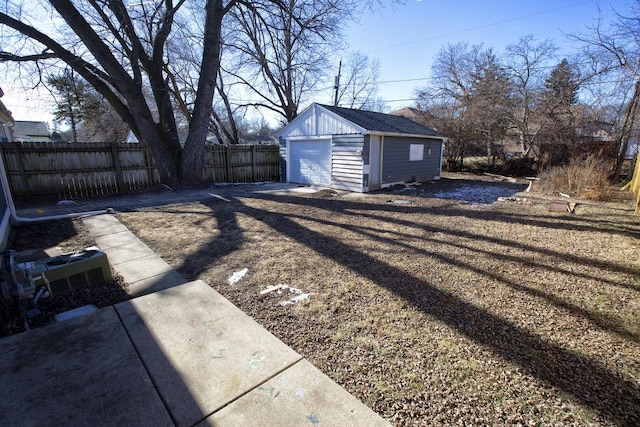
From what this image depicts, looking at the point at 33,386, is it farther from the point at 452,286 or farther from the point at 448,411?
the point at 452,286

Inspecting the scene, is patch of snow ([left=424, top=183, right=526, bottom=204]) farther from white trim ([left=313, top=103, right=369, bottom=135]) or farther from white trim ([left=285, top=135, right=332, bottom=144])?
white trim ([left=285, top=135, right=332, bottom=144])

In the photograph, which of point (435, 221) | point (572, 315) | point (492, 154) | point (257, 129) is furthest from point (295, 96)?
point (257, 129)

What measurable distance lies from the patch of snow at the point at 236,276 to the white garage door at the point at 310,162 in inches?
310

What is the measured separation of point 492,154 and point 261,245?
A: 1691cm

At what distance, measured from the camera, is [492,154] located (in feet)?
55.3

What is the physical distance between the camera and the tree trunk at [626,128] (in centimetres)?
1159

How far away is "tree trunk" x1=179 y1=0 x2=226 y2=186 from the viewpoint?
9.96m

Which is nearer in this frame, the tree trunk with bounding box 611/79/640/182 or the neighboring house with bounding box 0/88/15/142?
the neighboring house with bounding box 0/88/15/142

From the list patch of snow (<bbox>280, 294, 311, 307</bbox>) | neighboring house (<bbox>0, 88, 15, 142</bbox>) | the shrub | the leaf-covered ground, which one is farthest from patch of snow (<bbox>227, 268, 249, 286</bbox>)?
the shrub

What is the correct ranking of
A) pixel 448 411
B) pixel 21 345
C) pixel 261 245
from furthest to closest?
pixel 261 245
pixel 21 345
pixel 448 411

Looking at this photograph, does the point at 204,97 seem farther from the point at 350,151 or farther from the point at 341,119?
the point at 350,151

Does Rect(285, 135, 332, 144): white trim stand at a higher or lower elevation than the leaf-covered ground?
higher

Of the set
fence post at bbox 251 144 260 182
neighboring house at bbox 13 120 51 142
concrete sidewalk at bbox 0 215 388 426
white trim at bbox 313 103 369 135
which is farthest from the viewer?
neighboring house at bbox 13 120 51 142

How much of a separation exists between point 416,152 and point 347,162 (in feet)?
12.3
